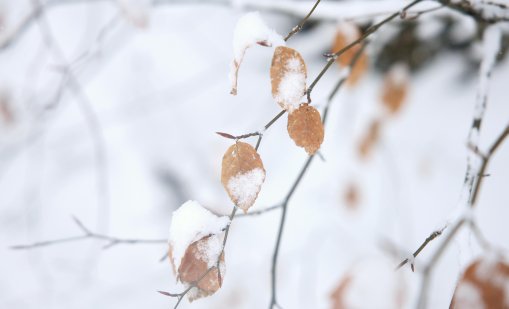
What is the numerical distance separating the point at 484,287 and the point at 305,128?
0.79 ft

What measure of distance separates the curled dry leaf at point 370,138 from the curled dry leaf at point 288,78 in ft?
3.96

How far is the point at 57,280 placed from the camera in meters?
2.08

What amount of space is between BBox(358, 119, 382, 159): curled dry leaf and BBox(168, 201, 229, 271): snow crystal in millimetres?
1184

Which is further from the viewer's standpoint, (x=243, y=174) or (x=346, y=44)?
(x=346, y=44)

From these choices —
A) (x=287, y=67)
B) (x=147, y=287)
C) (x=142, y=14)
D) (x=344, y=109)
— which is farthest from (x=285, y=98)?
(x=147, y=287)

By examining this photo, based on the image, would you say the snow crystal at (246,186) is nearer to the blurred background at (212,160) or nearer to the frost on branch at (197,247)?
the frost on branch at (197,247)

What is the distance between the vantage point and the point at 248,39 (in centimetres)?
34

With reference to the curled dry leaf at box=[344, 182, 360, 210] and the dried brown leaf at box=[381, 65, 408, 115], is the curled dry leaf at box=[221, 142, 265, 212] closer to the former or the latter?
Result: the dried brown leaf at box=[381, 65, 408, 115]

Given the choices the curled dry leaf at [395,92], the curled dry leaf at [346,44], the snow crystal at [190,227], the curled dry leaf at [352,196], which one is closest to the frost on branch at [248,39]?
the snow crystal at [190,227]

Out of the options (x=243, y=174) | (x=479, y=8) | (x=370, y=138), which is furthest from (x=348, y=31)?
(x=370, y=138)

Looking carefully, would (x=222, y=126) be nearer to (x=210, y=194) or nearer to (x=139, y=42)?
(x=210, y=194)

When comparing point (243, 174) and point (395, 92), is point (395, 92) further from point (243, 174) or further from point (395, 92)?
point (243, 174)

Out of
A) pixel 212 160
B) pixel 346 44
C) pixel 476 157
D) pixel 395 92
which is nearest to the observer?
pixel 476 157

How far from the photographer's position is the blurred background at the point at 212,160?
177 cm
